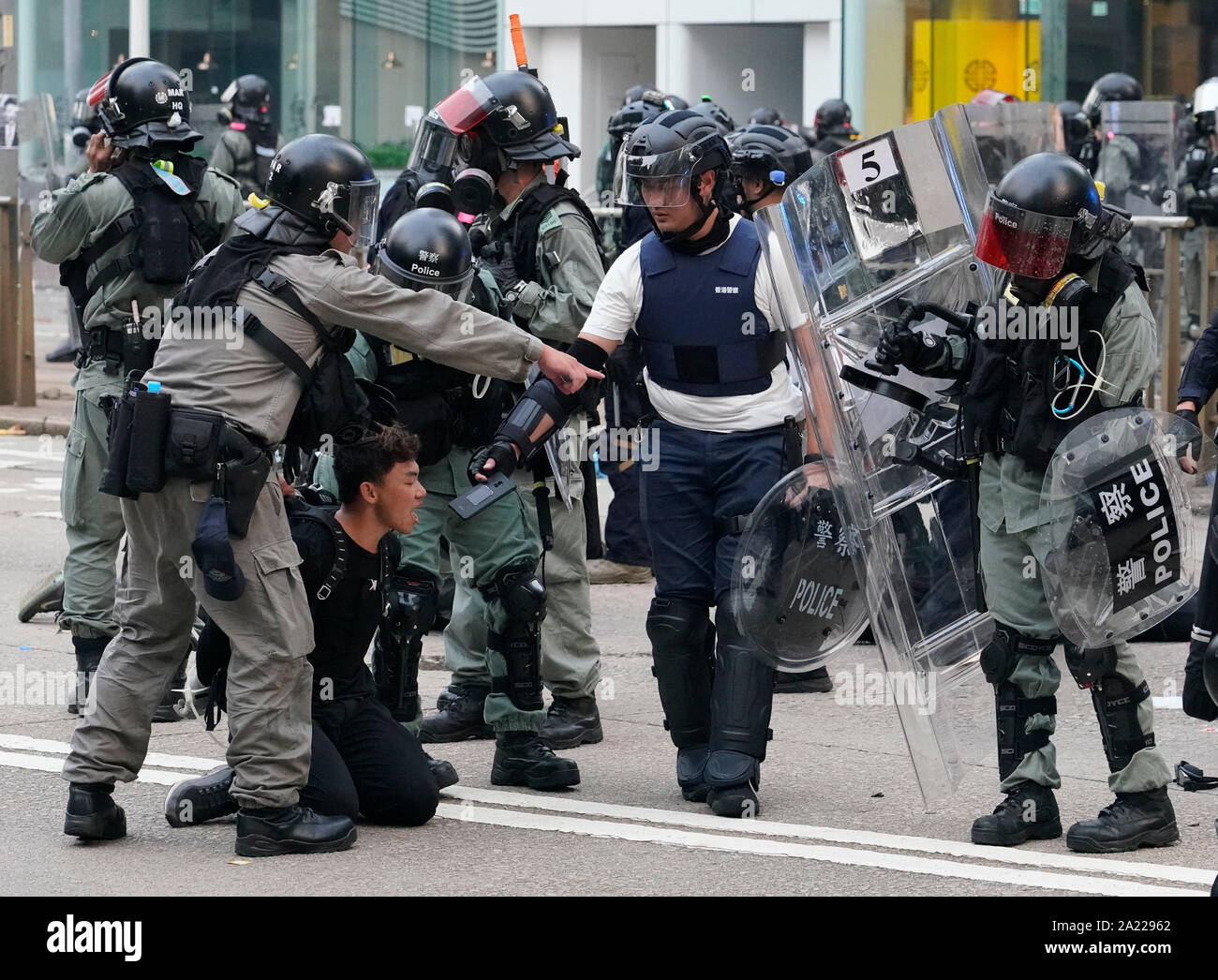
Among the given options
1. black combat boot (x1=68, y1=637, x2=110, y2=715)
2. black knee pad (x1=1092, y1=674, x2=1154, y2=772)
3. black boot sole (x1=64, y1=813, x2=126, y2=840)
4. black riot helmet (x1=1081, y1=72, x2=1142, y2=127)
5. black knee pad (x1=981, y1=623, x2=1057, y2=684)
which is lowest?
black boot sole (x1=64, y1=813, x2=126, y2=840)

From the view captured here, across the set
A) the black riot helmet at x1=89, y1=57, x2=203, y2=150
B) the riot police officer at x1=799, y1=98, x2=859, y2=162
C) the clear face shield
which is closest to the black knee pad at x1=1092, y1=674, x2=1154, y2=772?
the clear face shield

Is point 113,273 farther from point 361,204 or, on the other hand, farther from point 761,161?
point 761,161

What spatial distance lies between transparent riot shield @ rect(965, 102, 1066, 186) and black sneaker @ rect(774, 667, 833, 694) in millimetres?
5633

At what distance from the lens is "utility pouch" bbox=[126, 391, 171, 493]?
5117 millimetres

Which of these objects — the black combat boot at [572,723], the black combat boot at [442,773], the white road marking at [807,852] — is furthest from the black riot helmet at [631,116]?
the white road marking at [807,852]

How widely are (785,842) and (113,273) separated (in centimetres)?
314

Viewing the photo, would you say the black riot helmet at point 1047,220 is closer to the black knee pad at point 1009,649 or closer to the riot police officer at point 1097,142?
the black knee pad at point 1009,649

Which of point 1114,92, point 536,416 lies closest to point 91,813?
point 536,416

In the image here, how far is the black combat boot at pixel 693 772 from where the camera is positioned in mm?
5871

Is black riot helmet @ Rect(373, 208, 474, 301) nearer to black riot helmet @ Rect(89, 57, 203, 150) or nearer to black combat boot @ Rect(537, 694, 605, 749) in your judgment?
black riot helmet @ Rect(89, 57, 203, 150)

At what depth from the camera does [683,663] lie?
5.94 m

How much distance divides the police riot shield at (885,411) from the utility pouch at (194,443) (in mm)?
1588

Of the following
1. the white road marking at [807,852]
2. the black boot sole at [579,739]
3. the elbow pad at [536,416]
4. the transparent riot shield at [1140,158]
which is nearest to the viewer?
the white road marking at [807,852]

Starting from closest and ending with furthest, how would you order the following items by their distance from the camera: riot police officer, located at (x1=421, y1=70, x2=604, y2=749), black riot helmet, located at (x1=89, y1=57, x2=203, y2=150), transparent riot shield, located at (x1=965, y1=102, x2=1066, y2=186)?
1. riot police officer, located at (x1=421, y1=70, x2=604, y2=749)
2. black riot helmet, located at (x1=89, y1=57, x2=203, y2=150)
3. transparent riot shield, located at (x1=965, y1=102, x2=1066, y2=186)
